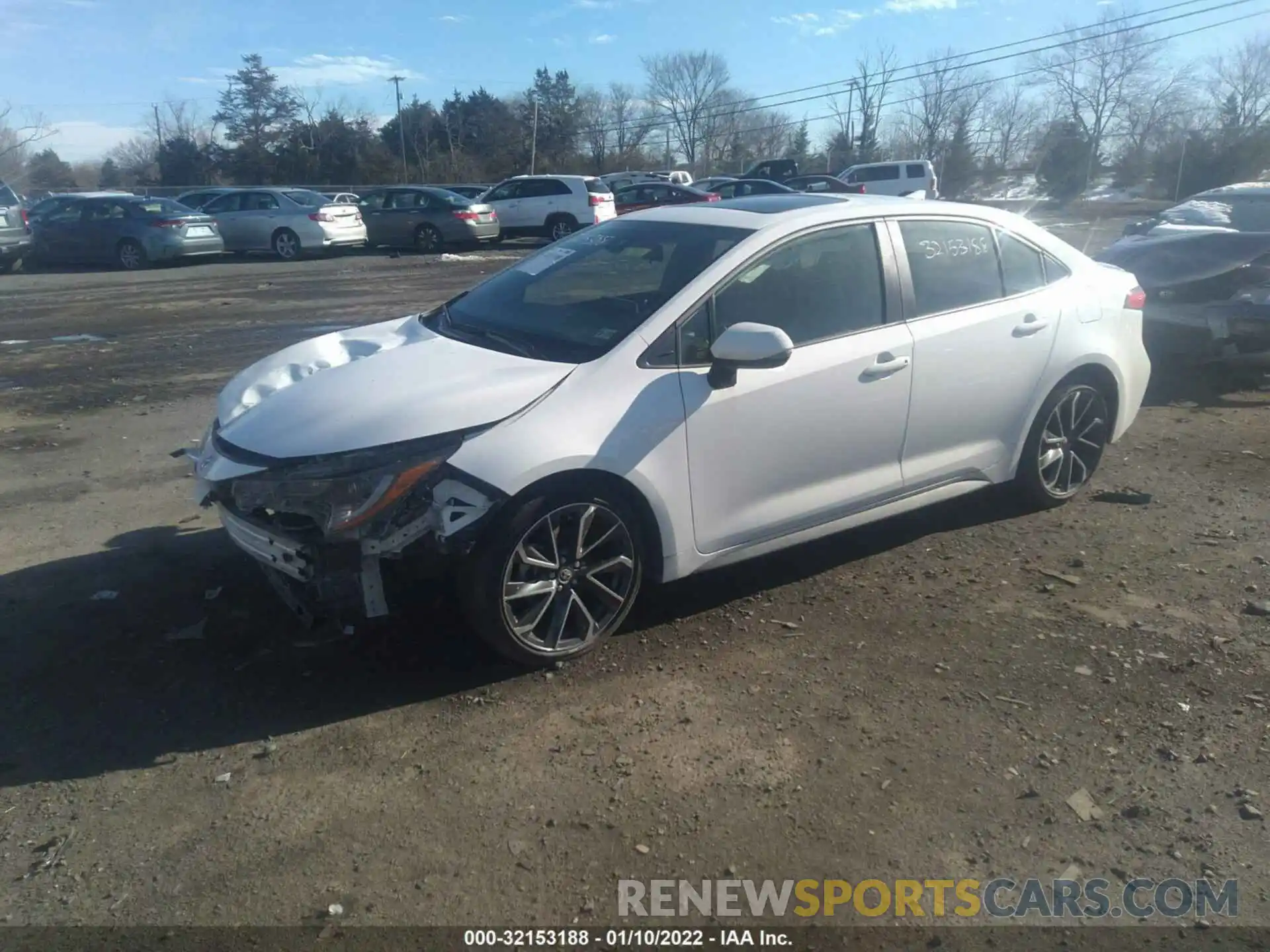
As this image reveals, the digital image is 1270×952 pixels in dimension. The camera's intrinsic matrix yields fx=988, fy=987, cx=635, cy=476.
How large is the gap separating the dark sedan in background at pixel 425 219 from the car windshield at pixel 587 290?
67.6 ft

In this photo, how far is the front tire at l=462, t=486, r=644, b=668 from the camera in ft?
12.0

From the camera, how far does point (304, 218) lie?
2356 cm

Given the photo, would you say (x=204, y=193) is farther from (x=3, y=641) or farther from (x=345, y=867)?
(x=345, y=867)

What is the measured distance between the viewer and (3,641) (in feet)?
13.6

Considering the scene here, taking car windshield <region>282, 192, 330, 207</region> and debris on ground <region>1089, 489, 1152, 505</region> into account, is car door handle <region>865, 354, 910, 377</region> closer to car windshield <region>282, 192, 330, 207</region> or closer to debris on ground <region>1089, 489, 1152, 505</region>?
debris on ground <region>1089, 489, 1152, 505</region>

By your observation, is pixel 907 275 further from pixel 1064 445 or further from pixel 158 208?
pixel 158 208

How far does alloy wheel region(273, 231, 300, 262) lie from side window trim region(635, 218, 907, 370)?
852 inches

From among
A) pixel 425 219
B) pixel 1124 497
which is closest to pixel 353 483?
pixel 1124 497

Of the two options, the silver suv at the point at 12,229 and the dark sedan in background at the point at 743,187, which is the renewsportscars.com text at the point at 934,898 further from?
the dark sedan in background at the point at 743,187

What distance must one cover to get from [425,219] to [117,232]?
714cm

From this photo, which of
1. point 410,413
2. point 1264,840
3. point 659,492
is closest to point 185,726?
point 410,413

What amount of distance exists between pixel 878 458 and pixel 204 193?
88.0 feet

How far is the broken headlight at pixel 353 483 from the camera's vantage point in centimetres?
355

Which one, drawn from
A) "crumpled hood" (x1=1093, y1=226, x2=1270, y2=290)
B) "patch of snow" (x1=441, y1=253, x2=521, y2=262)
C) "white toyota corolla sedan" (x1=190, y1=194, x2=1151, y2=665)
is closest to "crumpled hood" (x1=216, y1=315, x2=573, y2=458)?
"white toyota corolla sedan" (x1=190, y1=194, x2=1151, y2=665)
